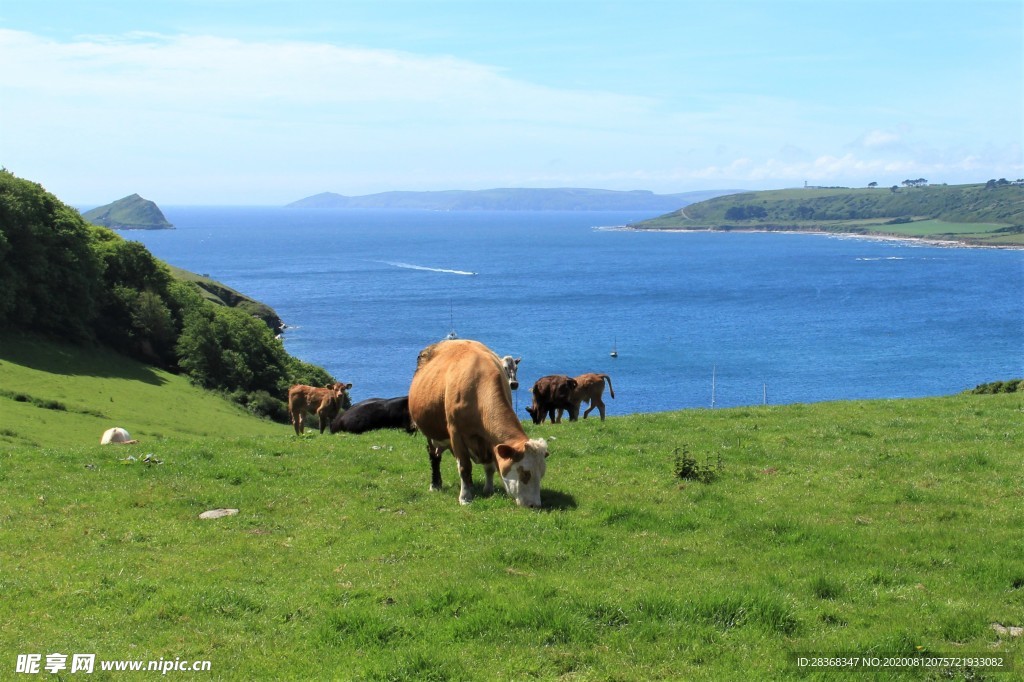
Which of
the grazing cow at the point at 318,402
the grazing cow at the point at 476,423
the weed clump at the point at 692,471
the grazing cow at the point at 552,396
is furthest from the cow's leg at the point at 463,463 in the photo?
the grazing cow at the point at 318,402

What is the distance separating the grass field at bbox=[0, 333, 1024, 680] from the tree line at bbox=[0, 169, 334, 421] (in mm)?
48981

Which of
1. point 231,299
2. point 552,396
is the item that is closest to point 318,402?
point 552,396

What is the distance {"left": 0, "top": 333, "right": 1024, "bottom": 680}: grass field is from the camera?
888 cm

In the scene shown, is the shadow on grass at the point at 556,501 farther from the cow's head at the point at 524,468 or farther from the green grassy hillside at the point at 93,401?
the green grassy hillside at the point at 93,401

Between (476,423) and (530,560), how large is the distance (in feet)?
10.8

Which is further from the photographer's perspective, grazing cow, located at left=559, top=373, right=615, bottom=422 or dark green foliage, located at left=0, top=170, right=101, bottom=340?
dark green foliage, located at left=0, top=170, right=101, bottom=340

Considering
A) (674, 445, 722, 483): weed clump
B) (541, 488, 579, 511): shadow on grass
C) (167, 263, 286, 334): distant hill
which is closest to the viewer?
(541, 488, 579, 511): shadow on grass

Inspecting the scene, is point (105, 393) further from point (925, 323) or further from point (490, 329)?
point (925, 323)

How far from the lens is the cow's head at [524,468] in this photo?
532 inches

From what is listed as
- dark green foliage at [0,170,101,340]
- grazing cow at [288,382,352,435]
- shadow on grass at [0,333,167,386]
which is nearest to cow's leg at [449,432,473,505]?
grazing cow at [288,382,352,435]

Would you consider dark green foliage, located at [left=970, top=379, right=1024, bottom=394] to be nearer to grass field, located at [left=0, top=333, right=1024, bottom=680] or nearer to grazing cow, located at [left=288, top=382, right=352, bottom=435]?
grass field, located at [left=0, top=333, right=1024, bottom=680]

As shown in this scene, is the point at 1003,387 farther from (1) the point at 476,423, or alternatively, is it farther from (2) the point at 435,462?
(1) the point at 476,423

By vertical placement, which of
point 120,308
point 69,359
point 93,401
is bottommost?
point 93,401

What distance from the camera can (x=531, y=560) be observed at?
11.5 metres
